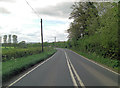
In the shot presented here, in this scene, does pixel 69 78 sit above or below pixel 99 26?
below

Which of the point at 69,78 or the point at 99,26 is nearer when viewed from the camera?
the point at 69,78

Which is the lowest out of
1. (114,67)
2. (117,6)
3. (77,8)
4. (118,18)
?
(114,67)

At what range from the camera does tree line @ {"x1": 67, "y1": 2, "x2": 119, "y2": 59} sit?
15.6m

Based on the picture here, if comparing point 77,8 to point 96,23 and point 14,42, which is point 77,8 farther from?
point 14,42

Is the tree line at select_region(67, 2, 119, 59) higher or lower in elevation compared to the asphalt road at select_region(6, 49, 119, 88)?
higher

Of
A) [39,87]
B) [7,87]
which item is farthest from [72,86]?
[7,87]

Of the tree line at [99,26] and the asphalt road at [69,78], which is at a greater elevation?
the tree line at [99,26]

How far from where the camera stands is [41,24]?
127 feet

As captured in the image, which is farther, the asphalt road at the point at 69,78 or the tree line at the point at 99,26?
the tree line at the point at 99,26

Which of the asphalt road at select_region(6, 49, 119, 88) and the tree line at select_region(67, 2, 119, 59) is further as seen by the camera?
the tree line at select_region(67, 2, 119, 59)

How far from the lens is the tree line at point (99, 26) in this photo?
15.6 metres

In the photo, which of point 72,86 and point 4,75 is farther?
point 4,75

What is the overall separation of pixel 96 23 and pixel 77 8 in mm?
21267

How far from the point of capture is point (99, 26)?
26922mm
